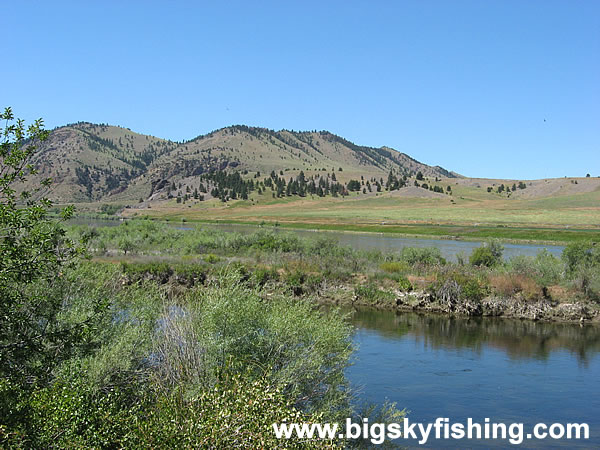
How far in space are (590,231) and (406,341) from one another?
67.5m

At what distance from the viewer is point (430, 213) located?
125500 mm

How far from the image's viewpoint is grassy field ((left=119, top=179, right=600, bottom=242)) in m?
87.2

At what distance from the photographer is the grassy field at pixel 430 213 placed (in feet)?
286

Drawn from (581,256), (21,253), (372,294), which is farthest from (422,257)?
(21,253)

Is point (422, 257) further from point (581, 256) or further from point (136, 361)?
point (136, 361)

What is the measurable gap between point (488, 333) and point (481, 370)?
638 centimetres

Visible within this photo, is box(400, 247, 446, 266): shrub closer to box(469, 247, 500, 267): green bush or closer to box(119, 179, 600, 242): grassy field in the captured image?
box(469, 247, 500, 267): green bush

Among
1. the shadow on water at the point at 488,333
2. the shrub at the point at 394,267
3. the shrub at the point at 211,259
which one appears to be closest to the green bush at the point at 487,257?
the shrub at the point at 394,267

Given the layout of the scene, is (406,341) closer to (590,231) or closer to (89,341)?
(89,341)

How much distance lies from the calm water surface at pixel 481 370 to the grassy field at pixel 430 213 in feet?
165

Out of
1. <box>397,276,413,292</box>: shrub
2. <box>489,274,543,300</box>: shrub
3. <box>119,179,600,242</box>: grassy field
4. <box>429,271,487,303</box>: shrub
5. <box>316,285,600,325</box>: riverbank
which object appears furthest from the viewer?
<box>119,179,600,242</box>: grassy field

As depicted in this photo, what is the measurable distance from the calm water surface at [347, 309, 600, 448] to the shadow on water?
0.05 metres

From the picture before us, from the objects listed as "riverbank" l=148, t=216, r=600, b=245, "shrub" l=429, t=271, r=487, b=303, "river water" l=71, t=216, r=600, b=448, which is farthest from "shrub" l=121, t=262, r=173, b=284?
"riverbank" l=148, t=216, r=600, b=245

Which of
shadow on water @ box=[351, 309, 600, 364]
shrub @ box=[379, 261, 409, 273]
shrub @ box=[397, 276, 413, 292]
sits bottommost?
shadow on water @ box=[351, 309, 600, 364]
